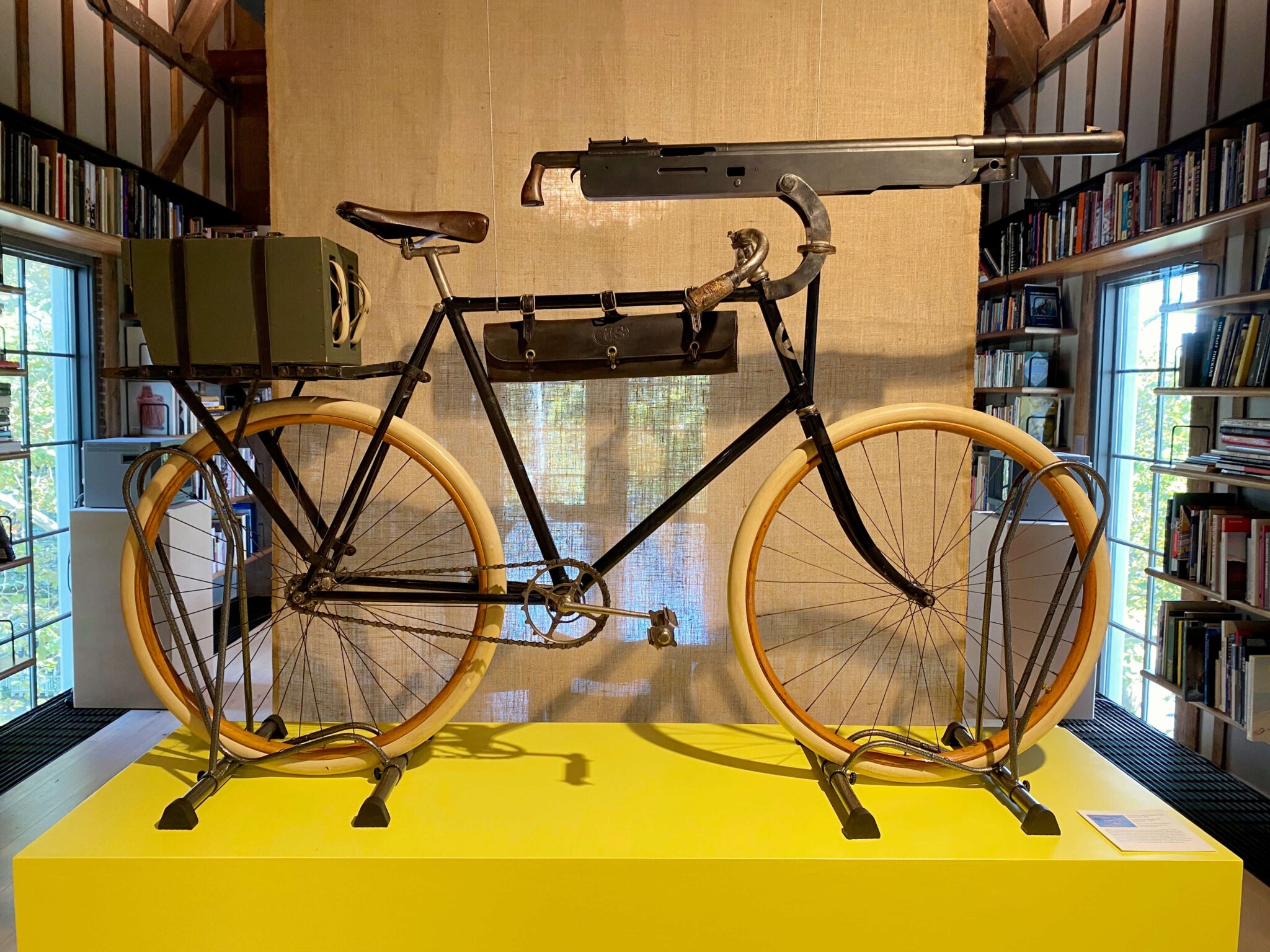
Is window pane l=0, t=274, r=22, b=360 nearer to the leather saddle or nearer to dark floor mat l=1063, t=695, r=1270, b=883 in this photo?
the leather saddle

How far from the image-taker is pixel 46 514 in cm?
437

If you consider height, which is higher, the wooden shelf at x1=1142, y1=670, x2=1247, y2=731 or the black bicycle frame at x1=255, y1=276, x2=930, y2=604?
the black bicycle frame at x1=255, y1=276, x2=930, y2=604

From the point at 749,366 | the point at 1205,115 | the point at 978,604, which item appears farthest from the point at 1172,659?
the point at 749,366

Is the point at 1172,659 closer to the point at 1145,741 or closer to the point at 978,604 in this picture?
the point at 1145,741

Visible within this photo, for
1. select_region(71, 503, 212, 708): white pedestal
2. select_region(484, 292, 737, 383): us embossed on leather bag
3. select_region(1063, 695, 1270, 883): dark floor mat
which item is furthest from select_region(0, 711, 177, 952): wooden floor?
select_region(1063, 695, 1270, 883): dark floor mat

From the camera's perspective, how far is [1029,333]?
514 centimetres

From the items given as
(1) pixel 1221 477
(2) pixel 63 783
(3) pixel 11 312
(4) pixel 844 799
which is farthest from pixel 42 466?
(1) pixel 1221 477

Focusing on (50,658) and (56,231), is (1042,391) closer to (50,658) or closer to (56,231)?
(56,231)

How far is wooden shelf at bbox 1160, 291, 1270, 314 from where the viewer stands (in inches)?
120

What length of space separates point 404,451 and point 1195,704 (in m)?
3.32

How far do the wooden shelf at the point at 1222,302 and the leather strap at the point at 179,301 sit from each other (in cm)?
335

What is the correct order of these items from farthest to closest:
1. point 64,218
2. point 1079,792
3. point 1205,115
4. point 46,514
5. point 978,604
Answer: point 46,514 < point 64,218 < point 1205,115 < point 978,604 < point 1079,792

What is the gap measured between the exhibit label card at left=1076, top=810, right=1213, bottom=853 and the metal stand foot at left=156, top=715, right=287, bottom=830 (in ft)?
4.92

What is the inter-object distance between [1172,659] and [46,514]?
5.26 m
